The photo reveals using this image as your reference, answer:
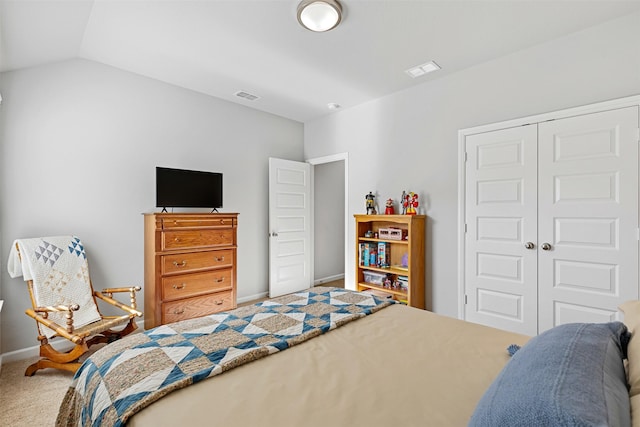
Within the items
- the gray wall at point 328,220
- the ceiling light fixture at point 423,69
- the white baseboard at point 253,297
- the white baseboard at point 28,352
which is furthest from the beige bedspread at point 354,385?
the gray wall at point 328,220

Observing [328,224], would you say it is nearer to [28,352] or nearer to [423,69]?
[423,69]

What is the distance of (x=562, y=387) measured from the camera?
26.3 inches

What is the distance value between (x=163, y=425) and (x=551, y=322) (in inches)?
124

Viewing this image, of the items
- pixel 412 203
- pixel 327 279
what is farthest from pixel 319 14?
pixel 327 279

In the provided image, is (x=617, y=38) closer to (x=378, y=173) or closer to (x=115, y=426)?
(x=378, y=173)

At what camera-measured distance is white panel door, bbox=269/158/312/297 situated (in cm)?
450

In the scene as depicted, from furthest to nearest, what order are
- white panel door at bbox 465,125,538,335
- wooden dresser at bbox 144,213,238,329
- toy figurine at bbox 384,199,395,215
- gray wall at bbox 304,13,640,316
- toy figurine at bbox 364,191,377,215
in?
toy figurine at bbox 364,191,377,215 → toy figurine at bbox 384,199,395,215 → wooden dresser at bbox 144,213,238,329 → white panel door at bbox 465,125,538,335 → gray wall at bbox 304,13,640,316

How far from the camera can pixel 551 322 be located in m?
2.76

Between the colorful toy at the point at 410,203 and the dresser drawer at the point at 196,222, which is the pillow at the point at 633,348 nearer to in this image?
the colorful toy at the point at 410,203

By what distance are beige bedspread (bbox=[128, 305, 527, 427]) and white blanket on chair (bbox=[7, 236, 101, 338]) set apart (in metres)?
2.24

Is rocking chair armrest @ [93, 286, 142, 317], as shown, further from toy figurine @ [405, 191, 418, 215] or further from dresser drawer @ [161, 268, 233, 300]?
toy figurine @ [405, 191, 418, 215]

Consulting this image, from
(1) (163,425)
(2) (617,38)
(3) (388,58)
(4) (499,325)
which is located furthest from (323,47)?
(4) (499,325)

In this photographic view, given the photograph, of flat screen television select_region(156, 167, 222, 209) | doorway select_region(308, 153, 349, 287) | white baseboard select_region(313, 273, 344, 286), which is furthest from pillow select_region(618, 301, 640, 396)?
white baseboard select_region(313, 273, 344, 286)

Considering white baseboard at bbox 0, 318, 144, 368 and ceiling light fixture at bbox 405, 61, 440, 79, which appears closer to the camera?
white baseboard at bbox 0, 318, 144, 368
